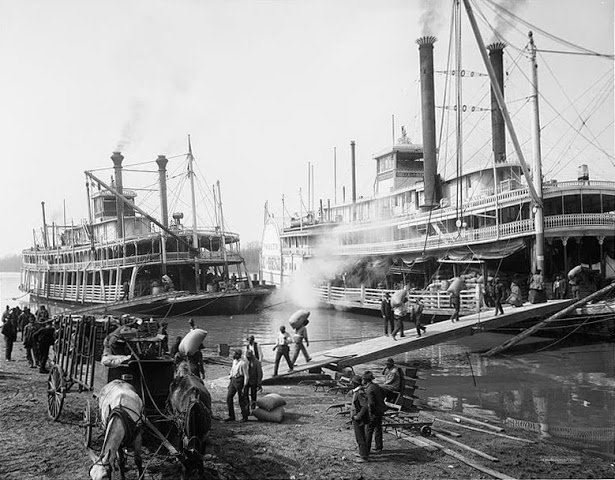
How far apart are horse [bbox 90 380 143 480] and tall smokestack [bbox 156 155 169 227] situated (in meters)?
44.3

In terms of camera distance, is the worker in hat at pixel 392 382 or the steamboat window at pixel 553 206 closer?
the worker in hat at pixel 392 382

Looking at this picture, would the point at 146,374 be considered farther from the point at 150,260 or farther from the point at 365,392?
the point at 150,260

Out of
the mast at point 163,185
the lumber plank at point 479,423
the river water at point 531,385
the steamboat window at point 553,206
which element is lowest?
the river water at point 531,385

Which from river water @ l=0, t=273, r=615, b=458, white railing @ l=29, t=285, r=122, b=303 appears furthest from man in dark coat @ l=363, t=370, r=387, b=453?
white railing @ l=29, t=285, r=122, b=303

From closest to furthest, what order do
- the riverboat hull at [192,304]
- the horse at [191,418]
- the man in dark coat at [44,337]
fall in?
the horse at [191,418]
the man in dark coat at [44,337]
the riverboat hull at [192,304]

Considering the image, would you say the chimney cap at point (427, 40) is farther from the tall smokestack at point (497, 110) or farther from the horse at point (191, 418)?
the horse at point (191, 418)

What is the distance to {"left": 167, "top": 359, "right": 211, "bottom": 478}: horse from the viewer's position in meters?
7.16

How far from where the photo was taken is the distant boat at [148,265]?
37.0m

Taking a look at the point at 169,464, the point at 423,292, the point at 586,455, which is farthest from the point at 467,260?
the point at 169,464

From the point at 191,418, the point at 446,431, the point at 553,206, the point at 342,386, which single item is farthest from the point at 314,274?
the point at 191,418

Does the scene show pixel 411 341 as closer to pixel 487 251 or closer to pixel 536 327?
pixel 536 327

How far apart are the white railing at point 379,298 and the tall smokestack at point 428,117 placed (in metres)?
7.14

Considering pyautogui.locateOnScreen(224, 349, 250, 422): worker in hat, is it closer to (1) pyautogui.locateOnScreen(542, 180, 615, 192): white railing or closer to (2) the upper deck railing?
(2) the upper deck railing

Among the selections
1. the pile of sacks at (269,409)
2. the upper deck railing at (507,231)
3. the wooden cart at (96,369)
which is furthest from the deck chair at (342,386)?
the upper deck railing at (507,231)
